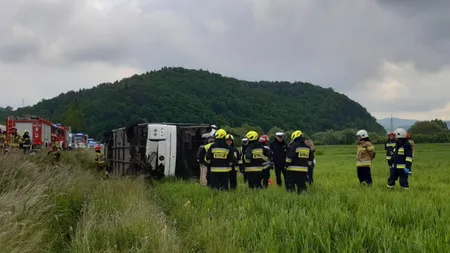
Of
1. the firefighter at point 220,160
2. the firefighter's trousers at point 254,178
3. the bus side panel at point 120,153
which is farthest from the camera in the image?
the bus side panel at point 120,153

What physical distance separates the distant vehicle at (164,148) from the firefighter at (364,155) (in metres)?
4.84

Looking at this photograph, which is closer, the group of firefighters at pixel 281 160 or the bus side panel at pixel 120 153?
the group of firefighters at pixel 281 160

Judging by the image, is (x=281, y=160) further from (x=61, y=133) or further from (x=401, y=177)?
(x=61, y=133)

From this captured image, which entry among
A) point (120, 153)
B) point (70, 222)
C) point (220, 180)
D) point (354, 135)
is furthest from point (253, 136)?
point (354, 135)

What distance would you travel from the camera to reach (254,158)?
36.5 feet

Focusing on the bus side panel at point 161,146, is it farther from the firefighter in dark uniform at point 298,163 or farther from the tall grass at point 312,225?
the tall grass at point 312,225

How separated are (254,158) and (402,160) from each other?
358cm

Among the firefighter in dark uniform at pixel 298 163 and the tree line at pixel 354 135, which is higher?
the tree line at pixel 354 135

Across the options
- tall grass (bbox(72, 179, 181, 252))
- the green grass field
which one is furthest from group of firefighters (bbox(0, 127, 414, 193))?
tall grass (bbox(72, 179, 181, 252))

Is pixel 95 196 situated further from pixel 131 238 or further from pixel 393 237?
pixel 393 237

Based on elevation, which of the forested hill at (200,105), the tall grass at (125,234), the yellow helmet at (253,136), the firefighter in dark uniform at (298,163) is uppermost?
the forested hill at (200,105)

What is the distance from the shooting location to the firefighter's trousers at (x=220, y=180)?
10.5 meters

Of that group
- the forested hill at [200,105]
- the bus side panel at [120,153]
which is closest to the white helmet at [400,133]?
the bus side panel at [120,153]

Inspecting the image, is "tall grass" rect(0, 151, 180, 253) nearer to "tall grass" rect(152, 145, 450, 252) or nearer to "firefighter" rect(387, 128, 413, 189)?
"tall grass" rect(152, 145, 450, 252)
